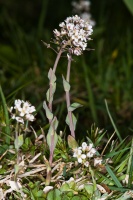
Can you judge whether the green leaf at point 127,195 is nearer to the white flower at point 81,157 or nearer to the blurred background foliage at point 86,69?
the white flower at point 81,157

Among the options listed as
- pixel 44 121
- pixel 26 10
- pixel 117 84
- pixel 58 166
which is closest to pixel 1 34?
pixel 26 10

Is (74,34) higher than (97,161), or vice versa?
(74,34)

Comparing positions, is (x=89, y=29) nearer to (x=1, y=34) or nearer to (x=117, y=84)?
(x=117, y=84)

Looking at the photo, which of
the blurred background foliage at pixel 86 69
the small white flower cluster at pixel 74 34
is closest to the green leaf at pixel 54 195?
the small white flower cluster at pixel 74 34

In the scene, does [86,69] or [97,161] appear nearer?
[97,161]

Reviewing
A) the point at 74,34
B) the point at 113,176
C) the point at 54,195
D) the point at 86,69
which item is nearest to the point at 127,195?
the point at 113,176

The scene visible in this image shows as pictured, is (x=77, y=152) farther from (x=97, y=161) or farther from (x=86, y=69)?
(x=86, y=69)
